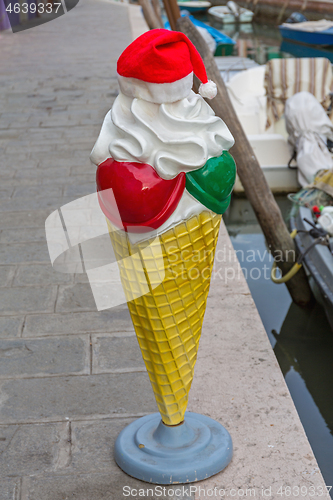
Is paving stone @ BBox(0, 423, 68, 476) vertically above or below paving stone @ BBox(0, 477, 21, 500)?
below

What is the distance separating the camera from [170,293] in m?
1.40

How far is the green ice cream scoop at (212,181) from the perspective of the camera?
1.29m

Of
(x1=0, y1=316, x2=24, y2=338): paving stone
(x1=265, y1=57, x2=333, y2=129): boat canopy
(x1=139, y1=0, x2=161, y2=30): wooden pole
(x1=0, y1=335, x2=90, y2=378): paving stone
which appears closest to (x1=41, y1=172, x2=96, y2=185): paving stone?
(x1=0, y1=316, x2=24, y2=338): paving stone

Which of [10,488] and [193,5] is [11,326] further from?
[193,5]

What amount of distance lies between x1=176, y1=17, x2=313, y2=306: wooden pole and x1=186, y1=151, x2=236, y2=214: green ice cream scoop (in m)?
2.12

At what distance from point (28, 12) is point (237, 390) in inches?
443

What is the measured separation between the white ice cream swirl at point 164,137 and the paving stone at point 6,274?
67.6 inches

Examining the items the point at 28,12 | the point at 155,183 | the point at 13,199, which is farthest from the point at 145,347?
the point at 28,12

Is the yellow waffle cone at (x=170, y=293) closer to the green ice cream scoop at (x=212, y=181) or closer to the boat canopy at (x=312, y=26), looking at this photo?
the green ice cream scoop at (x=212, y=181)

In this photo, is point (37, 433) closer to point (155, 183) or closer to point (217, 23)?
point (155, 183)

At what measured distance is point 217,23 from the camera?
20.8 m

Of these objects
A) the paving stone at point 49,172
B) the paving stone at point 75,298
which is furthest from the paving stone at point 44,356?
the paving stone at point 49,172

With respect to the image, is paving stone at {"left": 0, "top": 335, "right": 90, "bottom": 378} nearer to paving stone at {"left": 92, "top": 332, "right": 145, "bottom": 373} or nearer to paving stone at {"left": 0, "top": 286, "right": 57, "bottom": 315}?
paving stone at {"left": 92, "top": 332, "right": 145, "bottom": 373}

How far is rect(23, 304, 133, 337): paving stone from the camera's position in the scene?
241 centimetres
